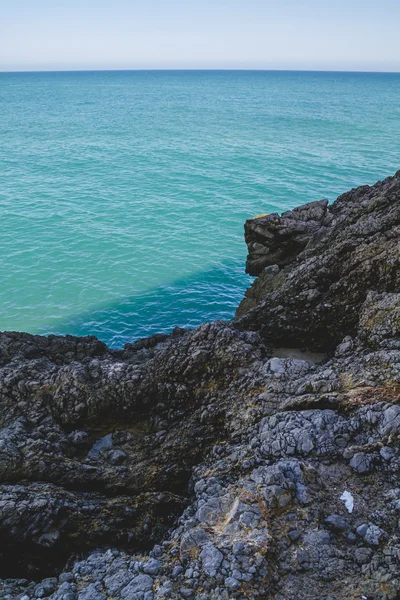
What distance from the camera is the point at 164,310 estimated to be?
3725 centimetres

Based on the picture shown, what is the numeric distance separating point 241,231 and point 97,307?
21.6 meters

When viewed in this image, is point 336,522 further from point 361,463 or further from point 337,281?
point 337,281

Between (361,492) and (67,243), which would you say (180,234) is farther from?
(361,492)

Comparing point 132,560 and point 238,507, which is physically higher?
point 238,507

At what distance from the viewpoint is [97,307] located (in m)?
37.7

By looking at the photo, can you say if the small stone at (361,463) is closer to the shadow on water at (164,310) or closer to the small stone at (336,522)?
the small stone at (336,522)

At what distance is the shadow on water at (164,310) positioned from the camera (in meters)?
34.5

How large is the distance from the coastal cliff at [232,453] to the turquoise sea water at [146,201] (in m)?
13.6

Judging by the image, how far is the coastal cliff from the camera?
35.7 feet

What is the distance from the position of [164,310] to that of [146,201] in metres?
29.1

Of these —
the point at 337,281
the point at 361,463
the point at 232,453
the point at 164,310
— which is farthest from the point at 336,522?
the point at 164,310

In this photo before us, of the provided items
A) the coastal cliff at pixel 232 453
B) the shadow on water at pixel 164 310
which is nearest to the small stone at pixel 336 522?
the coastal cliff at pixel 232 453

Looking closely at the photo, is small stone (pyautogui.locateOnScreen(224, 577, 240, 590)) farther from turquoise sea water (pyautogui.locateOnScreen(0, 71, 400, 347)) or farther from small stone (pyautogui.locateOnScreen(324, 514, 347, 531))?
turquoise sea water (pyautogui.locateOnScreen(0, 71, 400, 347))

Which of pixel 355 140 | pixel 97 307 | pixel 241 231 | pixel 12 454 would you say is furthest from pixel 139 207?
pixel 355 140
